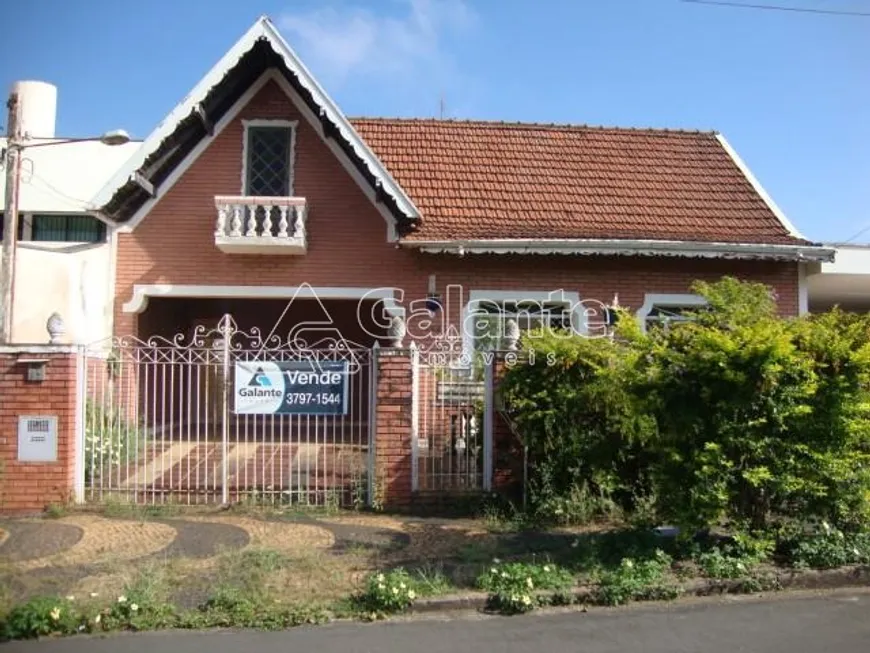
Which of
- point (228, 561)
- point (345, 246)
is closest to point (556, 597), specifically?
point (228, 561)

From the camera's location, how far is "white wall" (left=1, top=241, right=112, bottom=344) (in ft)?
38.0

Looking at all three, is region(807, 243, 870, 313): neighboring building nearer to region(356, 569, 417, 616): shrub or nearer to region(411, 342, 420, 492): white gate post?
region(411, 342, 420, 492): white gate post

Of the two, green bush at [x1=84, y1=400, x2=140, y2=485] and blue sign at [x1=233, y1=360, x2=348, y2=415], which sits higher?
blue sign at [x1=233, y1=360, x2=348, y2=415]

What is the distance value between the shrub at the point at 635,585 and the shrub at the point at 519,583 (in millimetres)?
286

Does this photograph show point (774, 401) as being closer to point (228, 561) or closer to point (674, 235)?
point (228, 561)

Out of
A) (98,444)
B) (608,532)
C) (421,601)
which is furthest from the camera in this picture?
(98,444)

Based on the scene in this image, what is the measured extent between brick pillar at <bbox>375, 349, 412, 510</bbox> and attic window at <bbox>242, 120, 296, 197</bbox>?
558 cm

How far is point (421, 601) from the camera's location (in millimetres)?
5480

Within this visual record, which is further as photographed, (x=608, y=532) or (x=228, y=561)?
(x=608, y=532)

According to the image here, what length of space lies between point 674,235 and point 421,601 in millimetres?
8912

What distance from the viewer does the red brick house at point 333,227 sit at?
11.9 metres

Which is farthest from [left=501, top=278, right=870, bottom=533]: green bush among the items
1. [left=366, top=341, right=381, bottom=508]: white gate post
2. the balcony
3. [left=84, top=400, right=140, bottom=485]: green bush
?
the balcony

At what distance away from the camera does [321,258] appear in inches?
491

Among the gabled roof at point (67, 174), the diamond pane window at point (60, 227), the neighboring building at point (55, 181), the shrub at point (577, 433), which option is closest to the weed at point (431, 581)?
the shrub at point (577, 433)
